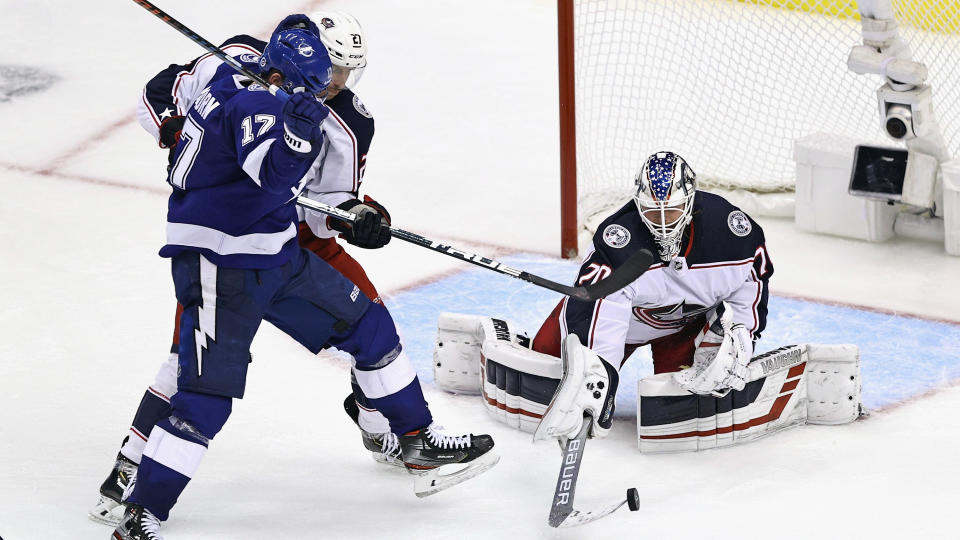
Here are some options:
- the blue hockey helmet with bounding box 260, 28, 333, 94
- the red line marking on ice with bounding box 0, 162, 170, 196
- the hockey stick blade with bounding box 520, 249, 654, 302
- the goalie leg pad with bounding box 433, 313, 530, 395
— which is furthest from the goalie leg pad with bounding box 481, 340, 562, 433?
the red line marking on ice with bounding box 0, 162, 170, 196

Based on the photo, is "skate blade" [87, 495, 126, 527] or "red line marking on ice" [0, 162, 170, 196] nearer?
"skate blade" [87, 495, 126, 527]

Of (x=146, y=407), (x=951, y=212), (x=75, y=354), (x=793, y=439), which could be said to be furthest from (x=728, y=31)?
(x=146, y=407)

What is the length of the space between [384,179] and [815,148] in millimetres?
1694

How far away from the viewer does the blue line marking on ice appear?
479cm

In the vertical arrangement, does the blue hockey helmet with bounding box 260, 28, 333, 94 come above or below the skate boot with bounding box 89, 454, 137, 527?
above

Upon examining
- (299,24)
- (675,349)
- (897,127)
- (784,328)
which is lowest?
(784,328)

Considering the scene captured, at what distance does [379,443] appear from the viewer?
427 cm

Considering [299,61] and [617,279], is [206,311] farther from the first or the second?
[617,279]

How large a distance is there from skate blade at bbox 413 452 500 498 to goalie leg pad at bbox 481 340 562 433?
32 centimetres

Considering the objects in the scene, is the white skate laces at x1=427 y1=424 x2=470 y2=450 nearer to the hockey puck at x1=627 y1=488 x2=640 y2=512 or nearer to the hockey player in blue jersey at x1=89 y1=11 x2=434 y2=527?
the hockey player in blue jersey at x1=89 y1=11 x2=434 y2=527

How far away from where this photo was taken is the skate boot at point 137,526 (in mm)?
3762

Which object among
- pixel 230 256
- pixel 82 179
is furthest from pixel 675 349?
pixel 82 179

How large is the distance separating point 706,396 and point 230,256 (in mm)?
1341

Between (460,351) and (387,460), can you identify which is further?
(460,351)
